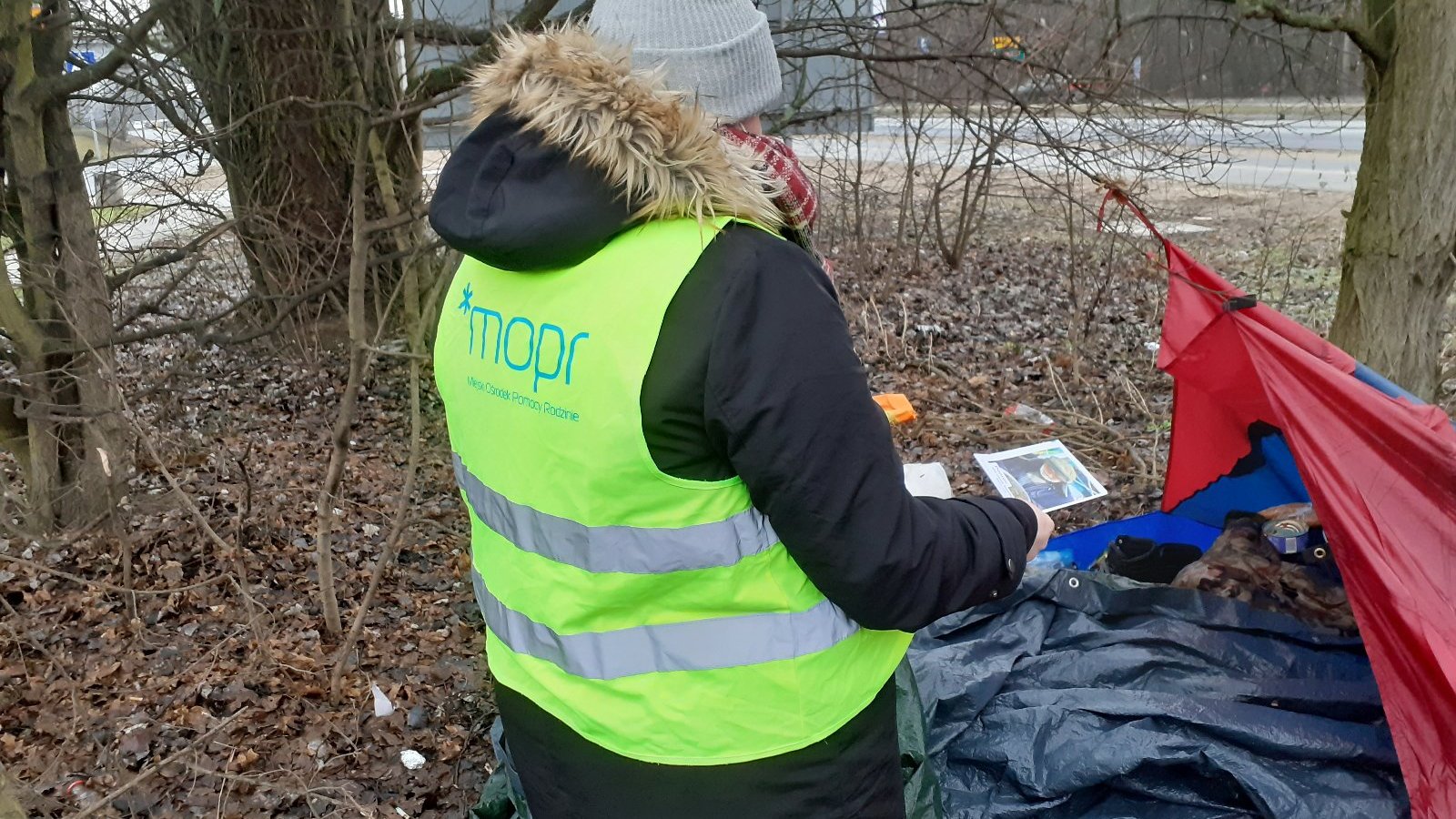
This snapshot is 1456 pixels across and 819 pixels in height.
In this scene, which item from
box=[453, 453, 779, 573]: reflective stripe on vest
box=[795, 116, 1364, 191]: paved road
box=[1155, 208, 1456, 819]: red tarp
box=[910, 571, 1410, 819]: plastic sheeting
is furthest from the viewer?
box=[795, 116, 1364, 191]: paved road

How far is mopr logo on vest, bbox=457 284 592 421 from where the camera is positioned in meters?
1.23

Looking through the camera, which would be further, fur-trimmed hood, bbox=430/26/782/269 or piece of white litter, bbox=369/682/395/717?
piece of white litter, bbox=369/682/395/717

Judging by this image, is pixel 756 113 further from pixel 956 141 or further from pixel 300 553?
pixel 956 141

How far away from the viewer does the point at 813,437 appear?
112cm

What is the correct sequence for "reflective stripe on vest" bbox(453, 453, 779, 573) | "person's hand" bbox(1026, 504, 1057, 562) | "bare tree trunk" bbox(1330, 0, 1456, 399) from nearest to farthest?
"reflective stripe on vest" bbox(453, 453, 779, 573) < "person's hand" bbox(1026, 504, 1057, 562) < "bare tree trunk" bbox(1330, 0, 1456, 399)

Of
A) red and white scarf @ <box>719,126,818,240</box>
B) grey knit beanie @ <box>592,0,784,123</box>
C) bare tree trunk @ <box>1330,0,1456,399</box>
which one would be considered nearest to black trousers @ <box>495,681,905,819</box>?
red and white scarf @ <box>719,126,818,240</box>

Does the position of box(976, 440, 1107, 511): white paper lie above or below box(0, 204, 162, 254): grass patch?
below

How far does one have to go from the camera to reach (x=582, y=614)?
1327 mm

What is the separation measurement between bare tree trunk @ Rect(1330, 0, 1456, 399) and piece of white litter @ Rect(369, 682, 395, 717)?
3.65 m

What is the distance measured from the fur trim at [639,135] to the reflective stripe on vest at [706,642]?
48 cm

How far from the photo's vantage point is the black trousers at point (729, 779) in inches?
52.5

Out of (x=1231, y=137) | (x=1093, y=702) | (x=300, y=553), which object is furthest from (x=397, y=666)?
(x=1231, y=137)

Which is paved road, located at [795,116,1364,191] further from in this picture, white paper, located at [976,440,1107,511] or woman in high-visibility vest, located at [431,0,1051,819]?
woman in high-visibility vest, located at [431,0,1051,819]

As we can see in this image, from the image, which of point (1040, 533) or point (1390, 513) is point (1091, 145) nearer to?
point (1390, 513)
